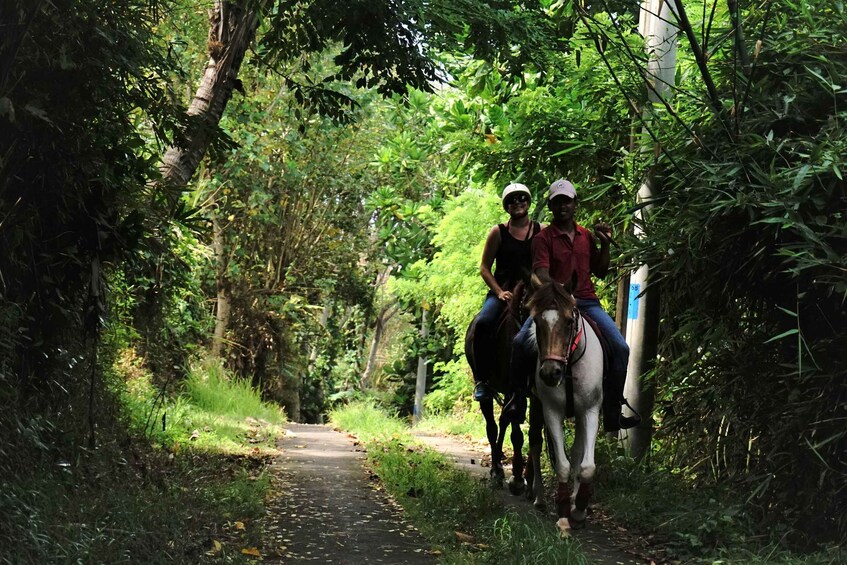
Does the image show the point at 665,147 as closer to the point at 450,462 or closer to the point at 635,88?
the point at 635,88

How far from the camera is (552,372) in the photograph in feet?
20.3

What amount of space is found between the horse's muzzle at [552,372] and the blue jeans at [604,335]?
768 mm

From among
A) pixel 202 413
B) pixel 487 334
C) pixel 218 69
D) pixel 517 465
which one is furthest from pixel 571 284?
pixel 202 413

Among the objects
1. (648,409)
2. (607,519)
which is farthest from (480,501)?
(648,409)

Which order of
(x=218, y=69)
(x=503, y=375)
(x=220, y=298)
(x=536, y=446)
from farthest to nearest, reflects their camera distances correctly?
1. (x=220, y=298)
2. (x=218, y=69)
3. (x=503, y=375)
4. (x=536, y=446)

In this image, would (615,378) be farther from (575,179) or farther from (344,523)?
(575,179)

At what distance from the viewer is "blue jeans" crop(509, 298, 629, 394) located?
692 centimetres

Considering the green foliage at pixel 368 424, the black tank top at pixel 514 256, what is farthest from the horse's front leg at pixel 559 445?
the green foliage at pixel 368 424

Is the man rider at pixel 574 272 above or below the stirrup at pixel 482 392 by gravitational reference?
above

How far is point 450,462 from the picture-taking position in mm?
11297

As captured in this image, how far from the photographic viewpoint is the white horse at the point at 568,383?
630cm

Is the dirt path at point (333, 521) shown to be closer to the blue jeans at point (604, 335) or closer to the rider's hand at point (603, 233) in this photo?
the blue jeans at point (604, 335)

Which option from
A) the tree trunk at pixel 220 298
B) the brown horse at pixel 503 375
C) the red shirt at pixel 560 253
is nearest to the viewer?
the red shirt at pixel 560 253

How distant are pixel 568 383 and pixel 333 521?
2548mm
